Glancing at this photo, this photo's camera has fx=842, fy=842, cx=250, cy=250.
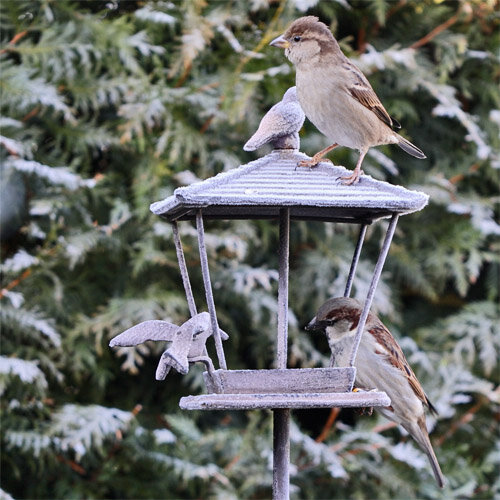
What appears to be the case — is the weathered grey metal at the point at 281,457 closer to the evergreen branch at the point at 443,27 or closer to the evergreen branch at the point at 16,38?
the evergreen branch at the point at 16,38

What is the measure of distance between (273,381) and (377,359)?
20.2 inches

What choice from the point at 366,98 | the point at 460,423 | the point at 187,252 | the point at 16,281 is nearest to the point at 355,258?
the point at 366,98

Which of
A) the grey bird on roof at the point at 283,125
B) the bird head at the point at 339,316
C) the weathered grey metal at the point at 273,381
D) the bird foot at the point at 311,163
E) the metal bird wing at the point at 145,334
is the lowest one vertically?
the bird head at the point at 339,316

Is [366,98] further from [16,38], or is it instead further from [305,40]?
[16,38]

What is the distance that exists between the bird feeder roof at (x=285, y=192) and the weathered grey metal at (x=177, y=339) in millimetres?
220

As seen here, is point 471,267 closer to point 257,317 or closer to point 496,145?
point 496,145

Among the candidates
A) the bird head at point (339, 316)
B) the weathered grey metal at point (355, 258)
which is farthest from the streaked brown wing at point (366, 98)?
the bird head at point (339, 316)

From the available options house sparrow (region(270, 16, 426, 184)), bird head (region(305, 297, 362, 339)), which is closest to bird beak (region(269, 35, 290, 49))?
house sparrow (region(270, 16, 426, 184))

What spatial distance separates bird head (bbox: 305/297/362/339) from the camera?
6.15 feet

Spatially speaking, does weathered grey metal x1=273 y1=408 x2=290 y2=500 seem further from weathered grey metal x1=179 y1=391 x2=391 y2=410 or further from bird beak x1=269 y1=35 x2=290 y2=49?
bird beak x1=269 y1=35 x2=290 y2=49

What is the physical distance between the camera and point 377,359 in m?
2.07

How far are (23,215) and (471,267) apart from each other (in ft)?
6.08

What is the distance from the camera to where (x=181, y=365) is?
1.44m

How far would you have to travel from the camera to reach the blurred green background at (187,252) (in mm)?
3170
